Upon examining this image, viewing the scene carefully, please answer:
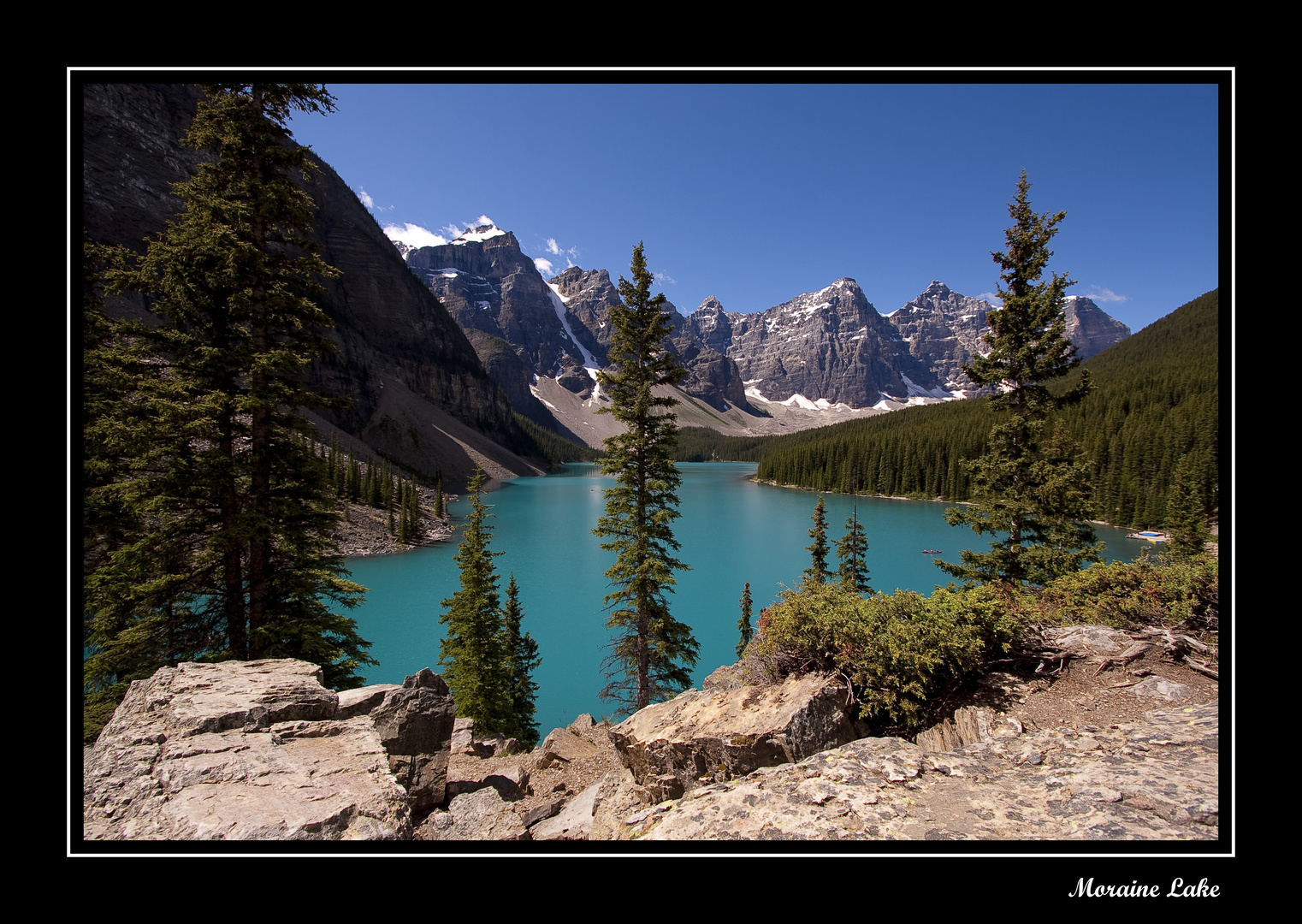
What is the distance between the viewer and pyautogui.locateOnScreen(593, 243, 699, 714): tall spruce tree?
1268cm

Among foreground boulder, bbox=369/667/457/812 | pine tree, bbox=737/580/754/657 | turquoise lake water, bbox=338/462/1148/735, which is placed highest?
foreground boulder, bbox=369/667/457/812

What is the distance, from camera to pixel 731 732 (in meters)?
4.93

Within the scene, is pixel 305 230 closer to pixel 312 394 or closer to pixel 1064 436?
pixel 312 394

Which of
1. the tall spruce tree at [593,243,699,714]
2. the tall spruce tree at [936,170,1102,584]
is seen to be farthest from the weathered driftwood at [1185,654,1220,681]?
the tall spruce tree at [593,243,699,714]

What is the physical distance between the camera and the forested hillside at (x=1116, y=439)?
5194 centimetres

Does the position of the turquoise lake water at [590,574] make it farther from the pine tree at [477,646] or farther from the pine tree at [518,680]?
the pine tree at [477,646]

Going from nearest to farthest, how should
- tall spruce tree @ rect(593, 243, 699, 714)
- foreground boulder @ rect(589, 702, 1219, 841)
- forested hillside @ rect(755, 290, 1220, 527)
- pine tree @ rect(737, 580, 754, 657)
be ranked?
foreground boulder @ rect(589, 702, 1219, 841) → tall spruce tree @ rect(593, 243, 699, 714) → pine tree @ rect(737, 580, 754, 657) → forested hillside @ rect(755, 290, 1220, 527)

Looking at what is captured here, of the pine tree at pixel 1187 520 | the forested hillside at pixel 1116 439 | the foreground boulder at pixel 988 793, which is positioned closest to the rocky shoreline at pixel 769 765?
the foreground boulder at pixel 988 793

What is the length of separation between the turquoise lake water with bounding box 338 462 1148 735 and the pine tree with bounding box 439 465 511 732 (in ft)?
15.6

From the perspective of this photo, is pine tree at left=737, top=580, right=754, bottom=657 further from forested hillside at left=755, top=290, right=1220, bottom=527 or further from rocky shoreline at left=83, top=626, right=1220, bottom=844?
rocky shoreline at left=83, top=626, right=1220, bottom=844

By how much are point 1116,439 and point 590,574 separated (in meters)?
74.4
